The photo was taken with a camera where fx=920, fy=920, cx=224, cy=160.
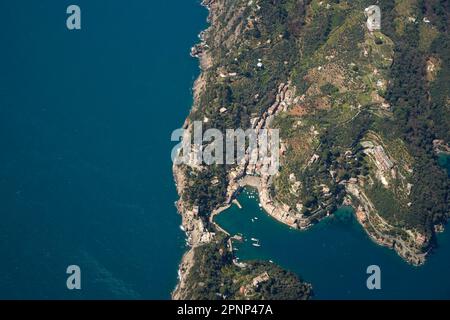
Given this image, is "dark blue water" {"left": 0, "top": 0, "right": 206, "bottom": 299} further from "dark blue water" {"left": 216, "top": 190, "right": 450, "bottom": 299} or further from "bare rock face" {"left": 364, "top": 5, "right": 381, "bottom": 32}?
"bare rock face" {"left": 364, "top": 5, "right": 381, "bottom": 32}

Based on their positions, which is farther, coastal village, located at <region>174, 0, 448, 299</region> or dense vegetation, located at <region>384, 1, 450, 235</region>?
dense vegetation, located at <region>384, 1, 450, 235</region>

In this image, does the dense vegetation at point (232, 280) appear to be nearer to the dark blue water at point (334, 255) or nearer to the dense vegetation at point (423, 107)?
the dark blue water at point (334, 255)

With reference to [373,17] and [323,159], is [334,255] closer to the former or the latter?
[323,159]

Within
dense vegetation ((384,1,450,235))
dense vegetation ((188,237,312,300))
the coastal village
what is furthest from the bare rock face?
dense vegetation ((188,237,312,300))

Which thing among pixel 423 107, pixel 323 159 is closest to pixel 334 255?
pixel 323 159

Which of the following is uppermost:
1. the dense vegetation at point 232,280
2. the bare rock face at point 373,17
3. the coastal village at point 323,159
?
the bare rock face at point 373,17

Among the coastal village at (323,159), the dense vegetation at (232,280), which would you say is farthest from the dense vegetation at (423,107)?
the dense vegetation at (232,280)

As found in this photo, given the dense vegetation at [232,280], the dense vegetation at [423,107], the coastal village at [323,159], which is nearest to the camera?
the dense vegetation at [232,280]

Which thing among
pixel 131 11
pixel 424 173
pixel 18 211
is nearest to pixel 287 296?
pixel 424 173
